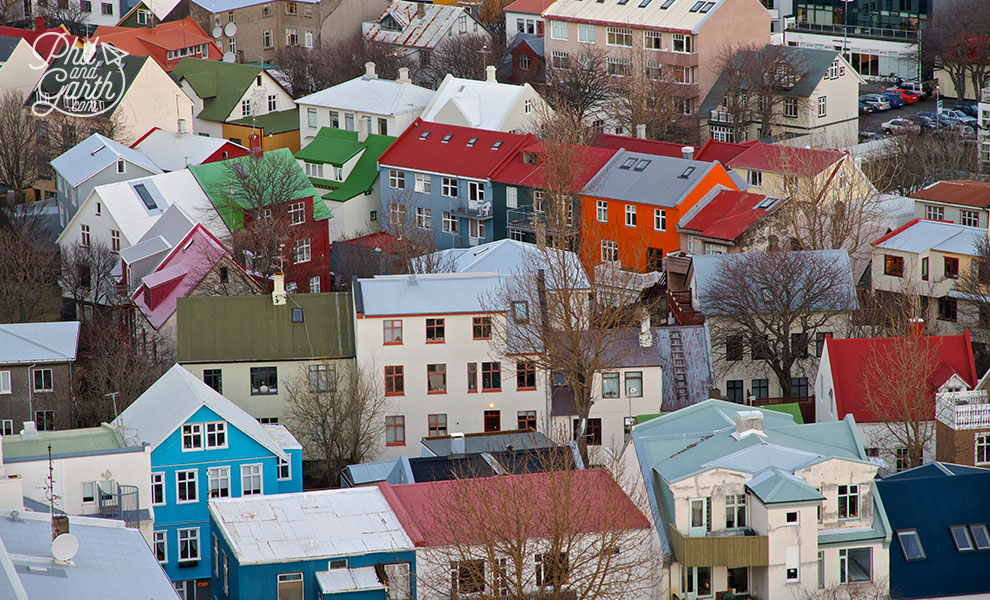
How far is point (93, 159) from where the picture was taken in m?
95.4

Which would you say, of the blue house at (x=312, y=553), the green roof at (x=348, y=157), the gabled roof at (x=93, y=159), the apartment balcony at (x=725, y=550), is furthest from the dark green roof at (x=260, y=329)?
the green roof at (x=348, y=157)

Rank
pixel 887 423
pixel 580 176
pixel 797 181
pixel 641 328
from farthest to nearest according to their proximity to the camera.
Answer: pixel 580 176 → pixel 797 181 → pixel 641 328 → pixel 887 423

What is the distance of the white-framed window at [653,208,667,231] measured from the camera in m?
89.6

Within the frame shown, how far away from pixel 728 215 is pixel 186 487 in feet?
119

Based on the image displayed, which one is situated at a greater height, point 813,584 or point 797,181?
point 797,181

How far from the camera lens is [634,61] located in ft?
386

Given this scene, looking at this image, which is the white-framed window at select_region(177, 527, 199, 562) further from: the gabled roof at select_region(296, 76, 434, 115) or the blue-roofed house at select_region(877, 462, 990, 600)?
the gabled roof at select_region(296, 76, 434, 115)

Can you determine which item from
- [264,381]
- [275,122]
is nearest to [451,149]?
[275,122]

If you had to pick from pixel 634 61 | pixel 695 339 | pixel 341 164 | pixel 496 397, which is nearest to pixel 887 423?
pixel 695 339

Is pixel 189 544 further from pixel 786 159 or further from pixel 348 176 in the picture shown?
pixel 348 176

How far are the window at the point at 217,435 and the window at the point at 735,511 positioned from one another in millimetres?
18380

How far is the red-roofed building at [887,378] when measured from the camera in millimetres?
63625

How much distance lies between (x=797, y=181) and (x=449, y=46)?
1928 inches

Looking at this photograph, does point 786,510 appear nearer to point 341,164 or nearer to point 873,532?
point 873,532
